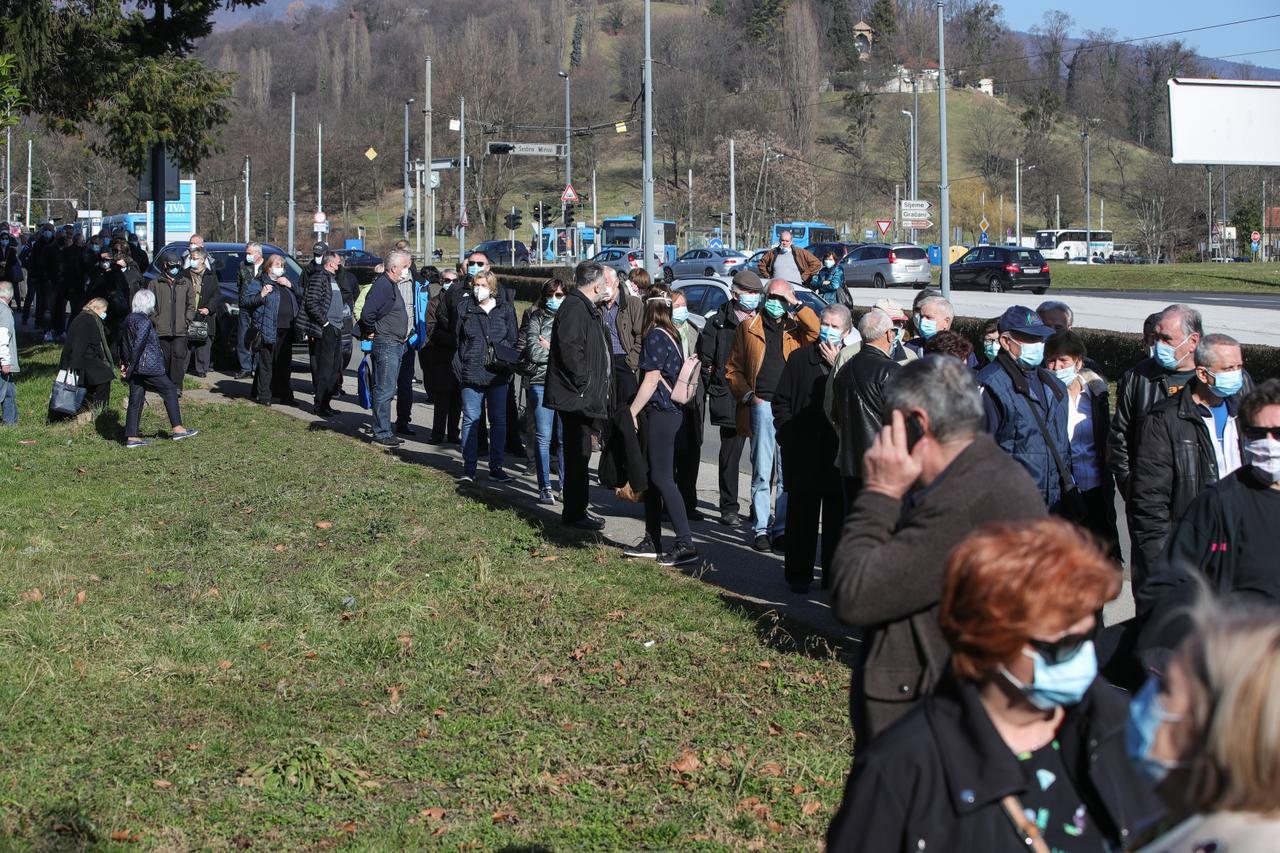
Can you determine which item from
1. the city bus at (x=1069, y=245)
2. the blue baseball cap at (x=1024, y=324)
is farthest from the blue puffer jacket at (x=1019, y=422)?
the city bus at (x=1069, y=245)

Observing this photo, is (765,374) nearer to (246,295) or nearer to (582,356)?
(582,356)

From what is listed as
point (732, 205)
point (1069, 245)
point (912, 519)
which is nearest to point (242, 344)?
point (912, 519)

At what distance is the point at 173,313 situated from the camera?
15.3 m

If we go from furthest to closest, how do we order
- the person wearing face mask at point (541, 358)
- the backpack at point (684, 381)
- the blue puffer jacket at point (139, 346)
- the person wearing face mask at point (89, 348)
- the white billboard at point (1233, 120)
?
the white billboard at point (1233, 120) → the person wearing face mask at point (89, 348) → the blue puffer jacket at point (139, 346) → the person wearing face mask at point (541, 358) → the backpack at point (684, 381)

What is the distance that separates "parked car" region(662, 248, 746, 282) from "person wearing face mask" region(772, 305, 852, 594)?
39607 millimetres

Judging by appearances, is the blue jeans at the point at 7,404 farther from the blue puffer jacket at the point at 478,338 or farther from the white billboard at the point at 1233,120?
the white billboard at the point at 1233,120

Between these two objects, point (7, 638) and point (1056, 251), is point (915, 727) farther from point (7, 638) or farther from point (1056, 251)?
point (1056, 251)

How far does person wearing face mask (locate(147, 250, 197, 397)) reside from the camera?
1530 cm

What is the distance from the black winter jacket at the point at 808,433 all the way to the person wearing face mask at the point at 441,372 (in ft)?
19.8

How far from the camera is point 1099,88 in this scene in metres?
138

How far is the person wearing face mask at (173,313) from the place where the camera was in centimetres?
1530

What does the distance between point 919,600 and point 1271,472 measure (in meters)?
2.12

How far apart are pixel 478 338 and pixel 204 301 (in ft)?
26.0

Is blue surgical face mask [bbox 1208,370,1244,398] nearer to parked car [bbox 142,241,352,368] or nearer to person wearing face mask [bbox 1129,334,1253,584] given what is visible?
person wearing face mask [bbox 1129,334,1253,584]
